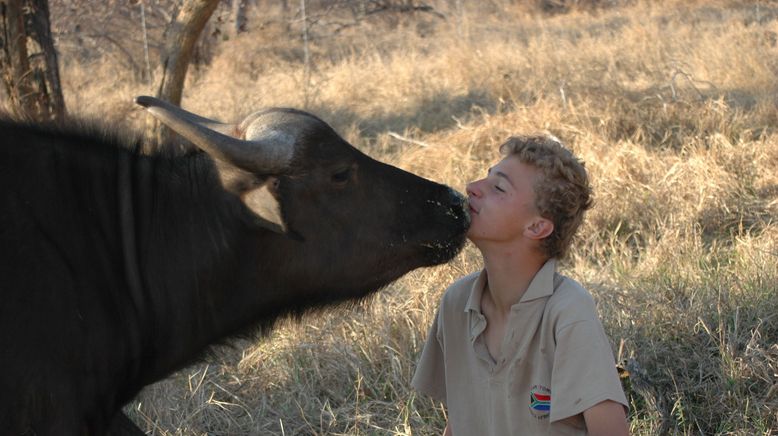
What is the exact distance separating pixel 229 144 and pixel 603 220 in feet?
14.0

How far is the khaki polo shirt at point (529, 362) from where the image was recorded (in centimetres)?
294

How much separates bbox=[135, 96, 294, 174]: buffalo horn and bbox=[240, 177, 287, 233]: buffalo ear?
0.27ft

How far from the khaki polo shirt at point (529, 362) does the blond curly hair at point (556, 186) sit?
4.2 inches

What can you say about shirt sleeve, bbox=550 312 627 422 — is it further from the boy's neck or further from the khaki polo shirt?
the boy's neck

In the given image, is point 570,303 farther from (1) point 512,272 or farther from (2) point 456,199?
(2) point 456,199

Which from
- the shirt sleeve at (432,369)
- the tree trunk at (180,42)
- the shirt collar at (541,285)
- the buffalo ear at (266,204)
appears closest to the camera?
the shirt collar at (541,285)

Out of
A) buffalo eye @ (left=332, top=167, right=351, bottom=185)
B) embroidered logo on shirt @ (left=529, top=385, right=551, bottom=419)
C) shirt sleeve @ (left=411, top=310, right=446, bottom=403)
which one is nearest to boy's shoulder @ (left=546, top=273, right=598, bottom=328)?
embroidered logo on shirt @ (left=529, top=385, right=551, bottom=419)

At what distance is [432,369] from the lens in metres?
3.63

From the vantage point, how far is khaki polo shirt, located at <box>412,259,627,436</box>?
116 inches

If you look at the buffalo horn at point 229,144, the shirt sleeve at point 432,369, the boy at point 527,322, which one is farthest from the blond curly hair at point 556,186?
the buffalo horn at point 229,144

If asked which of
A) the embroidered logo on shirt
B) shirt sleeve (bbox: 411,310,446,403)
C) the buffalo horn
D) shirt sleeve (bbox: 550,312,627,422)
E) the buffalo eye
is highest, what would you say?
the buffalo horn

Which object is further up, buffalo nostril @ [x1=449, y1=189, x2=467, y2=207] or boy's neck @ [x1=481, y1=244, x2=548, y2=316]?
buffalo nostril @ [x1=449, y1=189, x2=467, y2=207]

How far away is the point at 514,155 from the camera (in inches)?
131

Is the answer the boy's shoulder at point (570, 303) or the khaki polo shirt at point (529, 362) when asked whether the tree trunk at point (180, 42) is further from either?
the boy's shoulder at point (570, 303)
